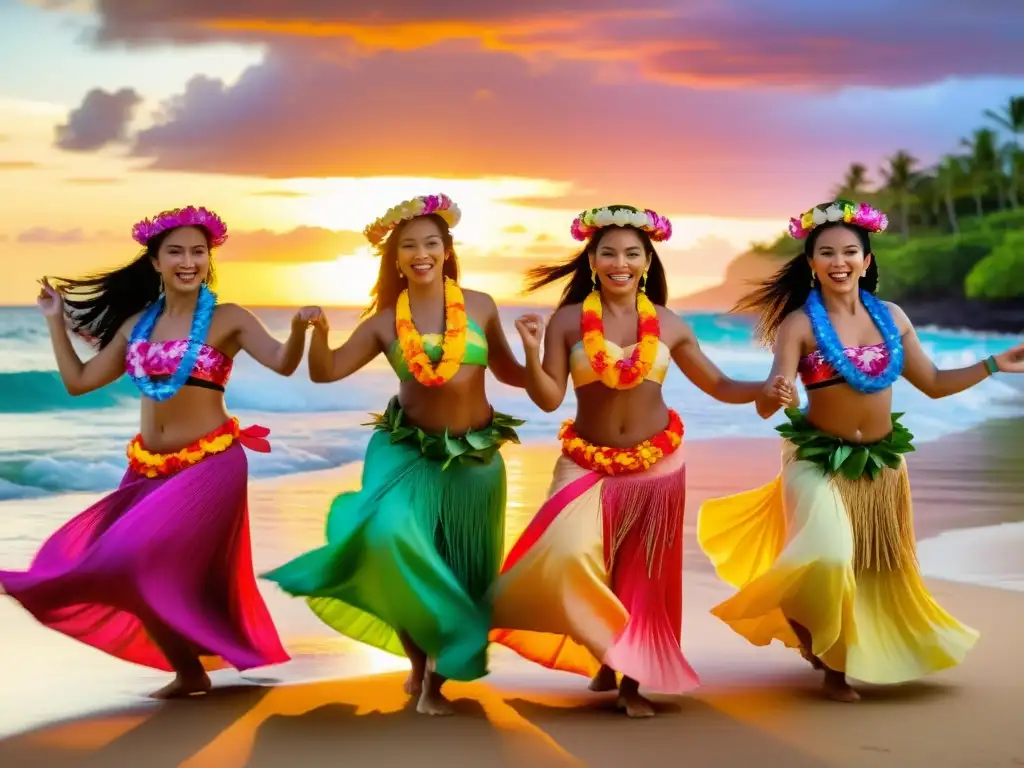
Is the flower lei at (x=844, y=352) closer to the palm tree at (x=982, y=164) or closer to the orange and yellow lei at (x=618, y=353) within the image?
the orange and yellow lei at (x=618, y=353)

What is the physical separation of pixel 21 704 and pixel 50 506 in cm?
460

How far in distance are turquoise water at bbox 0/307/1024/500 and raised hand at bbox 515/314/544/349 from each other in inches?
234

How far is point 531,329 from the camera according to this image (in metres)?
4.98

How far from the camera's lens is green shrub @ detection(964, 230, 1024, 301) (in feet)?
111

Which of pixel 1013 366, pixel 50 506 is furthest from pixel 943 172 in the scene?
pixel 1013 366

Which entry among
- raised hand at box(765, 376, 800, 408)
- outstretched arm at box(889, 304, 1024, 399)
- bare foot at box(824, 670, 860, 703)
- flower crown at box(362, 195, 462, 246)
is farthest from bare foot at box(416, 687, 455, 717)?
outstretched arm at box(889, 304, 1024, 399)

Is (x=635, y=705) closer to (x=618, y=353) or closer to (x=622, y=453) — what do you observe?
(x=622, y=453)

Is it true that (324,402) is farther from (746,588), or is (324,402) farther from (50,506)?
(746,588)

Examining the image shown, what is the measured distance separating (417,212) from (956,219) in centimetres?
3688

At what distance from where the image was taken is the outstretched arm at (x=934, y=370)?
5367 millimetres

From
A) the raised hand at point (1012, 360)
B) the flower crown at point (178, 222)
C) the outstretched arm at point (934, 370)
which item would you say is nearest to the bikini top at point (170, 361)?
the flower crown at point (178, 222)

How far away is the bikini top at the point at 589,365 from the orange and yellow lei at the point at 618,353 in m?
0.02

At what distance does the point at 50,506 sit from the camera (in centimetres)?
951

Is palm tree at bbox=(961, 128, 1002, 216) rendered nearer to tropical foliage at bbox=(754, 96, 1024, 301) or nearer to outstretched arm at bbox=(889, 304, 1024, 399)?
tropical foliage at bbox=(754, 96, 1024, 301)
